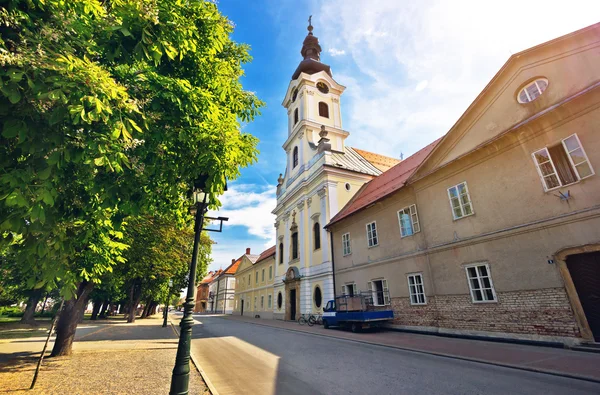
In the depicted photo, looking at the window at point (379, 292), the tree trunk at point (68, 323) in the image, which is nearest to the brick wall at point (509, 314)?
the window at point (379, 292)

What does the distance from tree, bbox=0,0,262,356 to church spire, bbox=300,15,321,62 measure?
32.8 m

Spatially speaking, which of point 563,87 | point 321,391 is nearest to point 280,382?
point 321,391

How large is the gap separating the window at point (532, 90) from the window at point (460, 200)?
3810 millimetres

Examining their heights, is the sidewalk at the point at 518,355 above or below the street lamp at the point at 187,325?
below

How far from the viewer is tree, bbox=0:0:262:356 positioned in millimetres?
3244

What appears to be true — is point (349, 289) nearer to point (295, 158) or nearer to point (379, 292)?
point (379, 292)

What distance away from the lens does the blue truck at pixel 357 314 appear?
586 inches

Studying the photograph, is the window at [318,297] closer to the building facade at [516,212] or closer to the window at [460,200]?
the building facade at [516,212]

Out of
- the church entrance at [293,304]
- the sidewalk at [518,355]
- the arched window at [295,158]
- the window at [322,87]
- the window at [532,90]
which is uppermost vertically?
the window at [322,87]

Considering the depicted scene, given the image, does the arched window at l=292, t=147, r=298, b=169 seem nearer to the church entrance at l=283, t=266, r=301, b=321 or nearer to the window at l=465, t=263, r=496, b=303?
the church entrance at l=283, t=266, r=301, b=321

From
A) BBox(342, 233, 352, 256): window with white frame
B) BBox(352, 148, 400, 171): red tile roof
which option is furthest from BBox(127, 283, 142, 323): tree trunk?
BBox(352, 148, 400, 171): red tile roof

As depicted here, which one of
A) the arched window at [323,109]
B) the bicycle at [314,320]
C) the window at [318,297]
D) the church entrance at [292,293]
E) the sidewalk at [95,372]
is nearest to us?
the sidewalk at [95,372]

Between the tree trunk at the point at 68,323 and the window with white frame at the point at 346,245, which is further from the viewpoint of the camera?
the window with white frame at the point at 346,245

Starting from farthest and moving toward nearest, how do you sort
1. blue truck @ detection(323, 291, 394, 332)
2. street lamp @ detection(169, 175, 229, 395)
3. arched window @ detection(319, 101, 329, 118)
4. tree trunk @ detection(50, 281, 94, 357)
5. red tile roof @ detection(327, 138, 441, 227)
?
arched window @ detection(319, 101, 329, 118), red tile roof @ detection(327, 138, 441, 227), blue truck @ detection(323, 291, 394, 332), tree trunk @ detection(50, 281, 94, 357), street lamp @ detection(169, 175, 229, 395)
